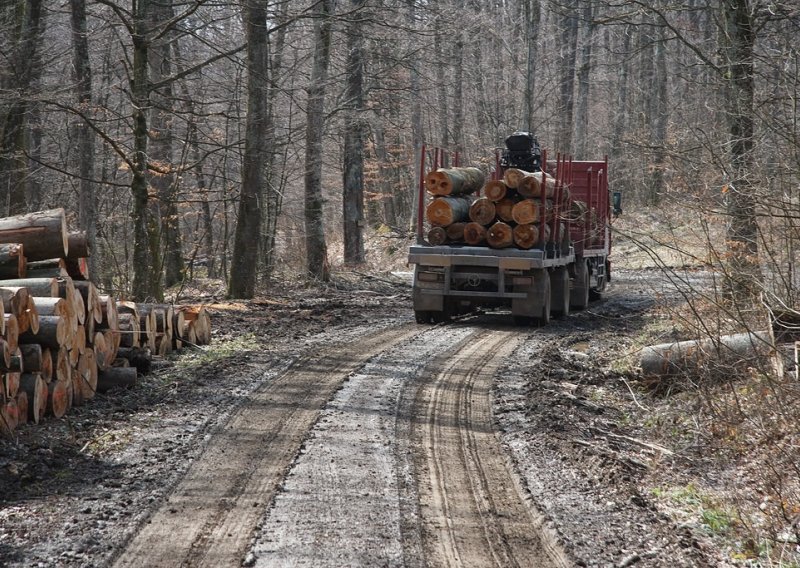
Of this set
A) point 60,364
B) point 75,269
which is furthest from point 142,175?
point 60,364

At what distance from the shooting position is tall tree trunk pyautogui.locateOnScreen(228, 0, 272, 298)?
17.9 metres

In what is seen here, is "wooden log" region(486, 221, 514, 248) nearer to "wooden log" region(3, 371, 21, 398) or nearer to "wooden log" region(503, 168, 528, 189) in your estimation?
"wooden log" region(503, 168, 528, 189)

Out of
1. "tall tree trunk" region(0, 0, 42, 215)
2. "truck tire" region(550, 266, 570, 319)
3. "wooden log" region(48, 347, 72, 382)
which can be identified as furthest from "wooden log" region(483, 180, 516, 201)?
"tall tree trunk" region(0, 0, 42, 215)

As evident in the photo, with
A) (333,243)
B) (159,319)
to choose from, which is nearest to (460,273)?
(159,319)

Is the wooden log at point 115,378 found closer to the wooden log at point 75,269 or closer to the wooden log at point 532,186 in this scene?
the wooden log at point 75,269

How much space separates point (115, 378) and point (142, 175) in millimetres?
6198

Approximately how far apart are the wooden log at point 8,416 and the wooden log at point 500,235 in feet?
30.7

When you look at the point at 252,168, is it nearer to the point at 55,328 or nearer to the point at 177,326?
the point at 177,326

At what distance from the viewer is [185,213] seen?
2909 centimetres

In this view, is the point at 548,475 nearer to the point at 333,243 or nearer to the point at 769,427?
the point at 769,427

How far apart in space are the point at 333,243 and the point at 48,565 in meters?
32.8

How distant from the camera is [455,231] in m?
16.1

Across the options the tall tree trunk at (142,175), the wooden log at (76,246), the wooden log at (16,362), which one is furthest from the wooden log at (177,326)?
the wooden log at (16,362)

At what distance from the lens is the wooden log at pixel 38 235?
934 centimetres
